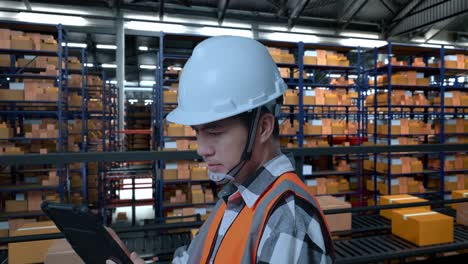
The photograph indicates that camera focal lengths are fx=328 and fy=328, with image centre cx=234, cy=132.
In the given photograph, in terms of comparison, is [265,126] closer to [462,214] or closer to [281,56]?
[462,214]

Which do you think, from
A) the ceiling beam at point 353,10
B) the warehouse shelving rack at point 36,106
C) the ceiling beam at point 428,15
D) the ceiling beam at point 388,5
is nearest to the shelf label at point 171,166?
the warehouse shelving rack at point 36,106

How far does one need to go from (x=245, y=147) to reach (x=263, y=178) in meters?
0.09

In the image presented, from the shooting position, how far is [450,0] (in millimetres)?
13156

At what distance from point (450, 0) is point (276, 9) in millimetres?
→ 6917

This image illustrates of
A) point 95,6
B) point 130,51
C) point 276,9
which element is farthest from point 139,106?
point 276,9

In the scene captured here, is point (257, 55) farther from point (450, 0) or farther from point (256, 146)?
point (450, 0)

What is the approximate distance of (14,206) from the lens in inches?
246

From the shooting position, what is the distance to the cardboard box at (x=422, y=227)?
69.7 inches

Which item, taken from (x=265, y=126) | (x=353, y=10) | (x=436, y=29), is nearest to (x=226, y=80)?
(x=265, y=126)

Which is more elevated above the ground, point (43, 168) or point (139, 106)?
point (139, 106)

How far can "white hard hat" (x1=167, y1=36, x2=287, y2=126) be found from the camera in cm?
77

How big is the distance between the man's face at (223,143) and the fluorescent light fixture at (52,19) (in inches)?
510

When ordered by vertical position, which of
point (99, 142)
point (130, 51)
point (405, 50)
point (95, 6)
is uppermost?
point (95, 6)

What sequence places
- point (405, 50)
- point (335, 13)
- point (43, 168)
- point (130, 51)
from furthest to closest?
point (130, 51) < point (335, 13) < point (405, 50) < point (43, 168)
